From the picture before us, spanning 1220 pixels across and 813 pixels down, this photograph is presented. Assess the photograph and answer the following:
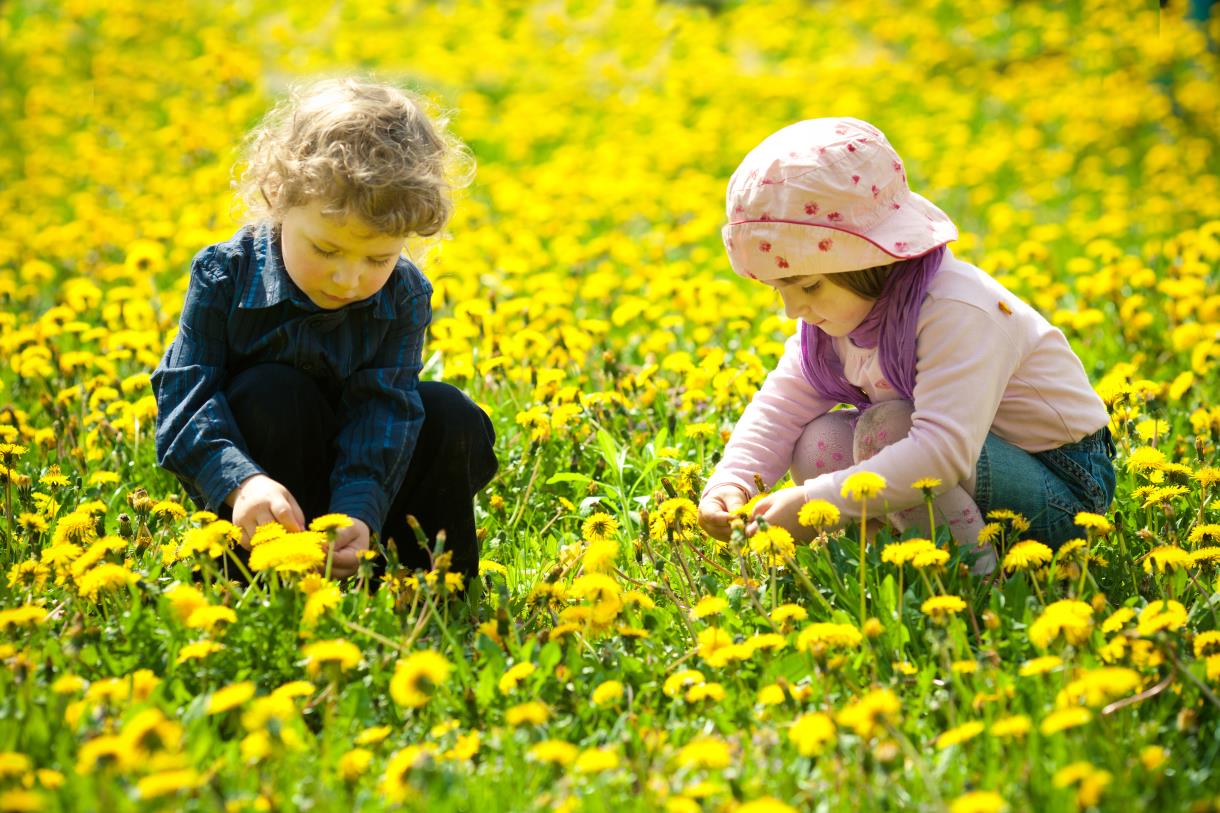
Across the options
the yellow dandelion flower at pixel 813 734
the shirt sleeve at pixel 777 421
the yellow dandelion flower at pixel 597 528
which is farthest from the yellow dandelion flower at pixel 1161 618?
the yellow dandelion flower at pixel 597 528

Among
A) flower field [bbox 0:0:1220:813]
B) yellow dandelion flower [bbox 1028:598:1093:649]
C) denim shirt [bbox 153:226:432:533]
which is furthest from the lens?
denim shirt [bbox 153:226:432:533]

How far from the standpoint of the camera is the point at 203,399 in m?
2.60

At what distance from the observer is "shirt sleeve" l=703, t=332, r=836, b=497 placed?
286 cm

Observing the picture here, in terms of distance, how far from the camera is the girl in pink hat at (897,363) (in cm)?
245

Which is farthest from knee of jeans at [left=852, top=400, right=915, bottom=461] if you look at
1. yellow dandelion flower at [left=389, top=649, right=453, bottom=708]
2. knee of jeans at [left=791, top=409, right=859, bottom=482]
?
yellow dandelion flower at [left=389, top=649, right=453, bottom=708]

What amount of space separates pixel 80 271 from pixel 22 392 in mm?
1617

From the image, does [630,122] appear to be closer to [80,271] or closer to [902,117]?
[902,117]

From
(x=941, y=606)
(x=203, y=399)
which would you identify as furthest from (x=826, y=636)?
(x=203, y=399)

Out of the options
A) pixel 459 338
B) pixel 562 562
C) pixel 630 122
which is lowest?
pixel 562 562

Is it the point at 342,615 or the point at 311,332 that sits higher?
the point at 311,332

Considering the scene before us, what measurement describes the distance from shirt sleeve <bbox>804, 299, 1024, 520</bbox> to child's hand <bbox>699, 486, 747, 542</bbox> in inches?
8.6

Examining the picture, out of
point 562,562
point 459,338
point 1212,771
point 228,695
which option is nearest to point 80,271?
point 459,338

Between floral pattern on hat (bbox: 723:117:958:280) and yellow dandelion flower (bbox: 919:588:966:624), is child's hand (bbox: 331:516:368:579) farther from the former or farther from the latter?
yellow dandelion flower (bbox: 919:588:966:624)

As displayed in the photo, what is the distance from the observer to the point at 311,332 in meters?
2.71
